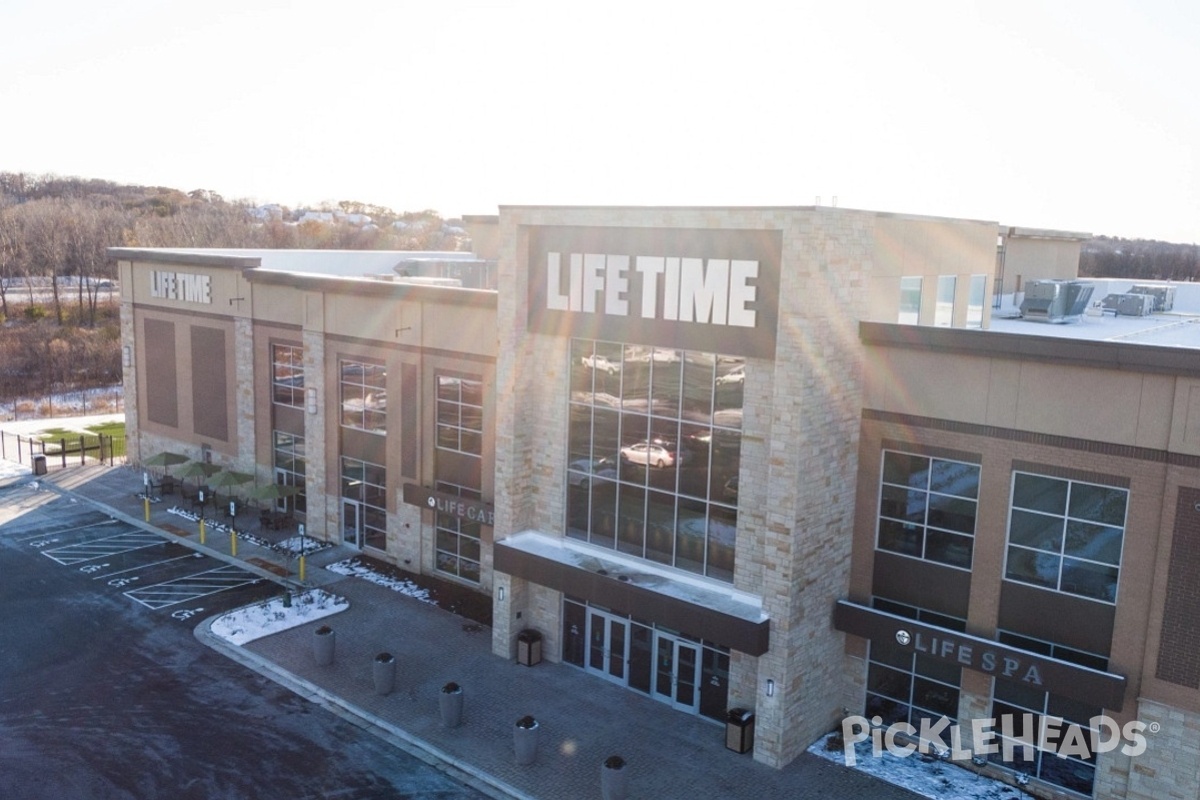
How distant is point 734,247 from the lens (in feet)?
66.4

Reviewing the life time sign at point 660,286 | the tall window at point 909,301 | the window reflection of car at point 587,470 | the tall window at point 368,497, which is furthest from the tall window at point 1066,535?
the tall window at point 368,497

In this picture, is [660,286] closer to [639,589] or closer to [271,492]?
[639,589]

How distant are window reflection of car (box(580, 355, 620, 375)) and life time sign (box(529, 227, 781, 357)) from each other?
589 mm

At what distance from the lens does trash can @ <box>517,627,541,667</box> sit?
80.8ft

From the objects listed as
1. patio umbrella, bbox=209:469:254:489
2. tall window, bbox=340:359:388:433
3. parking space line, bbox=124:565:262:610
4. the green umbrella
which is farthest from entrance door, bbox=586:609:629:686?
patio umbrella, bbox=209:469:254:489

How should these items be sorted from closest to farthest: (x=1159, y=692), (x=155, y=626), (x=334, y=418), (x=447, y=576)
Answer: (x=1159, y=692), (x=155, y=626), (x=447, y=576), (x=334, y=418)

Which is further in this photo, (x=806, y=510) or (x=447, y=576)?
(x=447, y=576)

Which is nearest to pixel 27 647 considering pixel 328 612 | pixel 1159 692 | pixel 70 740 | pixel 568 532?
pixel 70 740

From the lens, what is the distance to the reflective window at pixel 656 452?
21.4 metres

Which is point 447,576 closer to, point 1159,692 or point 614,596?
point 614,596

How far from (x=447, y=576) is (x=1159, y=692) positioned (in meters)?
19.8

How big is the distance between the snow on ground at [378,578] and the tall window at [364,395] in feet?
14.9

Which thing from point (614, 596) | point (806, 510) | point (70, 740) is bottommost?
point (70, 740)

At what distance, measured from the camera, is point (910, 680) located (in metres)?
21.2
